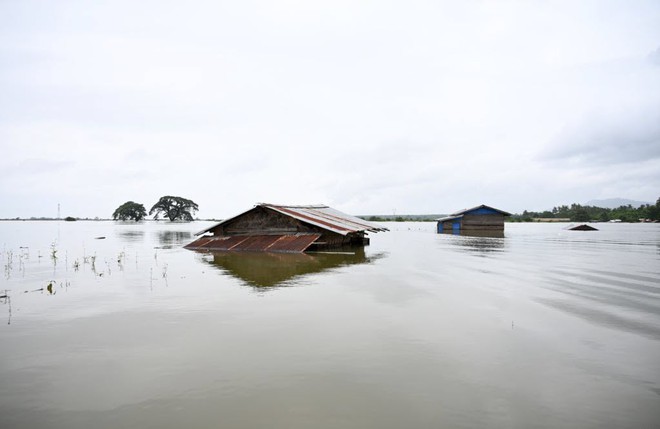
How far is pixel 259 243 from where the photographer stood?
85.6ft

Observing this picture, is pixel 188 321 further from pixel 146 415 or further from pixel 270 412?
pixel 270 412

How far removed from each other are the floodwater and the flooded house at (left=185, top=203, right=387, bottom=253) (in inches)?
476

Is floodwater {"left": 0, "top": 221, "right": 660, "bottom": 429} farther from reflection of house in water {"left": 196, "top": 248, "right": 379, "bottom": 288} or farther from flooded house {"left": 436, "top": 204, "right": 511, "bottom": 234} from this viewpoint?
flooded house {"left": 436, "top": 204, "right": 511, "bottom": 234}

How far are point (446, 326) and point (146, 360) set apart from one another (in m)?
5.74

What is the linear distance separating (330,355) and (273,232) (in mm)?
21541

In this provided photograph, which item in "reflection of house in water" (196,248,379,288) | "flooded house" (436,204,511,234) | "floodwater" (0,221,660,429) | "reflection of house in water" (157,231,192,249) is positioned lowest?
"floodwater" (0,221,660,429)

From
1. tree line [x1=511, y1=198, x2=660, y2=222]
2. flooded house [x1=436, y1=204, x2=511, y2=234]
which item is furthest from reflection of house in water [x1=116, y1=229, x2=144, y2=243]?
tree line [x1=511, y1=198, x2=660, y2=222]

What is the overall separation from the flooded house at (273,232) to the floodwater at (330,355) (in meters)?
12.1

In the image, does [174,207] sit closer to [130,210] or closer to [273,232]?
[130,210]

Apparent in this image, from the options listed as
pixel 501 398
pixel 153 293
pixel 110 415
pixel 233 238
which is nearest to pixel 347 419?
pixel 501 398

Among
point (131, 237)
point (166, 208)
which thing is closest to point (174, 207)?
point (166, 208)

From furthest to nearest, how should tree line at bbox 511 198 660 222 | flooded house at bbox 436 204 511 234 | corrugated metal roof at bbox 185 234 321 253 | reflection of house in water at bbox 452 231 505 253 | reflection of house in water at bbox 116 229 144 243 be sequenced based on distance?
tree line at bbox 511 198 660 222
flooded house at bbox 436 204 511 234
reflection of house in water at bbox 116 229 144 243
reflection of house in water at bbox 452 231 505 253
corrugated metal roof at bbox 185 234 321 253

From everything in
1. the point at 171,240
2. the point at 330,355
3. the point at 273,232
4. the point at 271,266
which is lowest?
the point at 330,355

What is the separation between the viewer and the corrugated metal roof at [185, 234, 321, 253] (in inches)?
973
